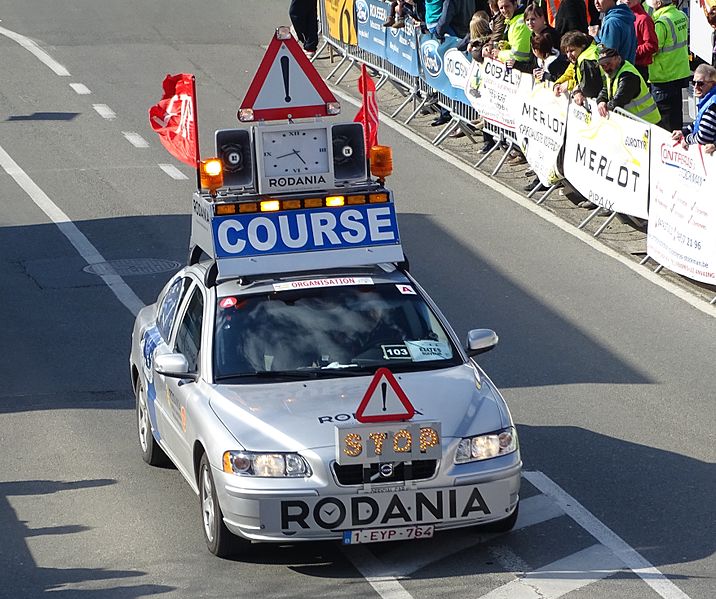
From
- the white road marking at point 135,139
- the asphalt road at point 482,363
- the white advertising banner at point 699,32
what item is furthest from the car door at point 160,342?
the white advertising banner at point 699,32

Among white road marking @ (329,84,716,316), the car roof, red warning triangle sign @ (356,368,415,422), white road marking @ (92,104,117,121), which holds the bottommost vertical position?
white road marking @ (92,104,117,121)

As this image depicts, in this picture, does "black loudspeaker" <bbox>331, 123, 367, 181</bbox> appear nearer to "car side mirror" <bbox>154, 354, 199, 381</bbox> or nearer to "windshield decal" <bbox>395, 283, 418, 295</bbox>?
"windshield decal" <bbox>395, 283, 418, 295</bbox>

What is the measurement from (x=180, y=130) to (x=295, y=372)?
3.07 meters

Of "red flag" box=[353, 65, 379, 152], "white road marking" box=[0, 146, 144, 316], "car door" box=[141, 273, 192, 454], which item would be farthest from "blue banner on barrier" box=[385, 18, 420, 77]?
"car door" box=[141, 273, 192, 454]

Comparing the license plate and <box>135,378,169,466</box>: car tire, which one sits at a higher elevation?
the license plate

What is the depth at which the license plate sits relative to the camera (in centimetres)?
864

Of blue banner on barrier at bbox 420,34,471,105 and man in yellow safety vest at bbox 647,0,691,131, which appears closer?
man in yellow safety vest at bbox 647,0,691,131

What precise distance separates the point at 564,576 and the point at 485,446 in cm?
89

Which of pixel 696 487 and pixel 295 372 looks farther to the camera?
pixel 696 487

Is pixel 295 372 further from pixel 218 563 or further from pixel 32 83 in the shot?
pixel 32 83

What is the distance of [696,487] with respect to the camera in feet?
33.8

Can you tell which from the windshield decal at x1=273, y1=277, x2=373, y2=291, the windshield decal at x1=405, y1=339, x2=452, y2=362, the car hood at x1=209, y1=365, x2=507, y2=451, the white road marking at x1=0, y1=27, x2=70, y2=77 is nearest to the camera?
the car hood at x1=209, y1=365, x2=507, y2=451

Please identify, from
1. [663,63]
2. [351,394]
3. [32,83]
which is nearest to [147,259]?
Result: [663,63]

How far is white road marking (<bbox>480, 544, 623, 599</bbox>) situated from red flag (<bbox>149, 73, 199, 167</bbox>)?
416 centimetres
